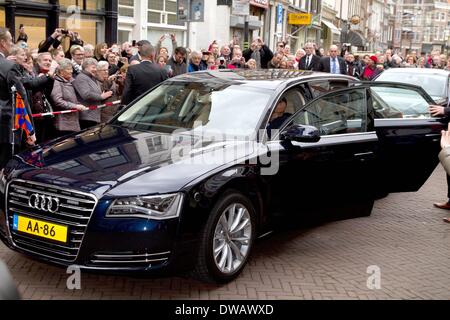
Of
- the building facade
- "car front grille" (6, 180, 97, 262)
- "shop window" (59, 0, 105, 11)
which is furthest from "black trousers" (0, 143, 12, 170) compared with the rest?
"shop window" (59, 0, 105, 11)

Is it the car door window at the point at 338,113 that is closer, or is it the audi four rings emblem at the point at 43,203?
the audi four rings emblem at the point at 43,203

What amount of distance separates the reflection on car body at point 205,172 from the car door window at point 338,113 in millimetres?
14

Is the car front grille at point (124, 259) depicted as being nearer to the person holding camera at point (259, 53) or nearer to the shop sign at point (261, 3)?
the person holding camera at point (259, 53)

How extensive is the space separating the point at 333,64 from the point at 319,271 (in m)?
11.0

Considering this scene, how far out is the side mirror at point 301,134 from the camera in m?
5.00

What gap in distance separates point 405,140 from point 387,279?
7.82 ft

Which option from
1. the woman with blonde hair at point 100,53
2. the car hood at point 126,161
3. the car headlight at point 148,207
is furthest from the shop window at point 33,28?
the car headlight at point 148,207

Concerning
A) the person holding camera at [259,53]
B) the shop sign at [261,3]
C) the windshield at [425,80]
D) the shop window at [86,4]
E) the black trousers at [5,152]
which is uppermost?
the shop sign at [261,3]

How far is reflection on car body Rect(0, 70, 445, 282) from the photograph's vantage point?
3.95 meters

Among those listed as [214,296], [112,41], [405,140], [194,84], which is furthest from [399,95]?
[112,41]

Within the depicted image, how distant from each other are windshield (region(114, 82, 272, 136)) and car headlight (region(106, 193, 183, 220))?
122 cm

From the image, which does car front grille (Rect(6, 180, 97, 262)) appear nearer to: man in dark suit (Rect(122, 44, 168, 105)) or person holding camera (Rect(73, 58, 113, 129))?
person holding camera (Rect(73, 58, 113, 129))

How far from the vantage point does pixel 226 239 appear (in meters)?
4.48
